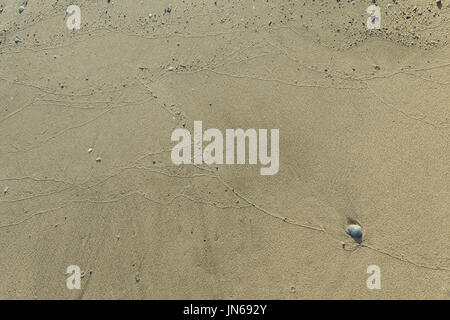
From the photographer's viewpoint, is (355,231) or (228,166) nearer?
(355,231)

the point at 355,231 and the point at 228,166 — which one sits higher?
the point at 228,166

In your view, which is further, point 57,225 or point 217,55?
point 217,55

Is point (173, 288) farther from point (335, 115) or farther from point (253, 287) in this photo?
point (335, 115)
